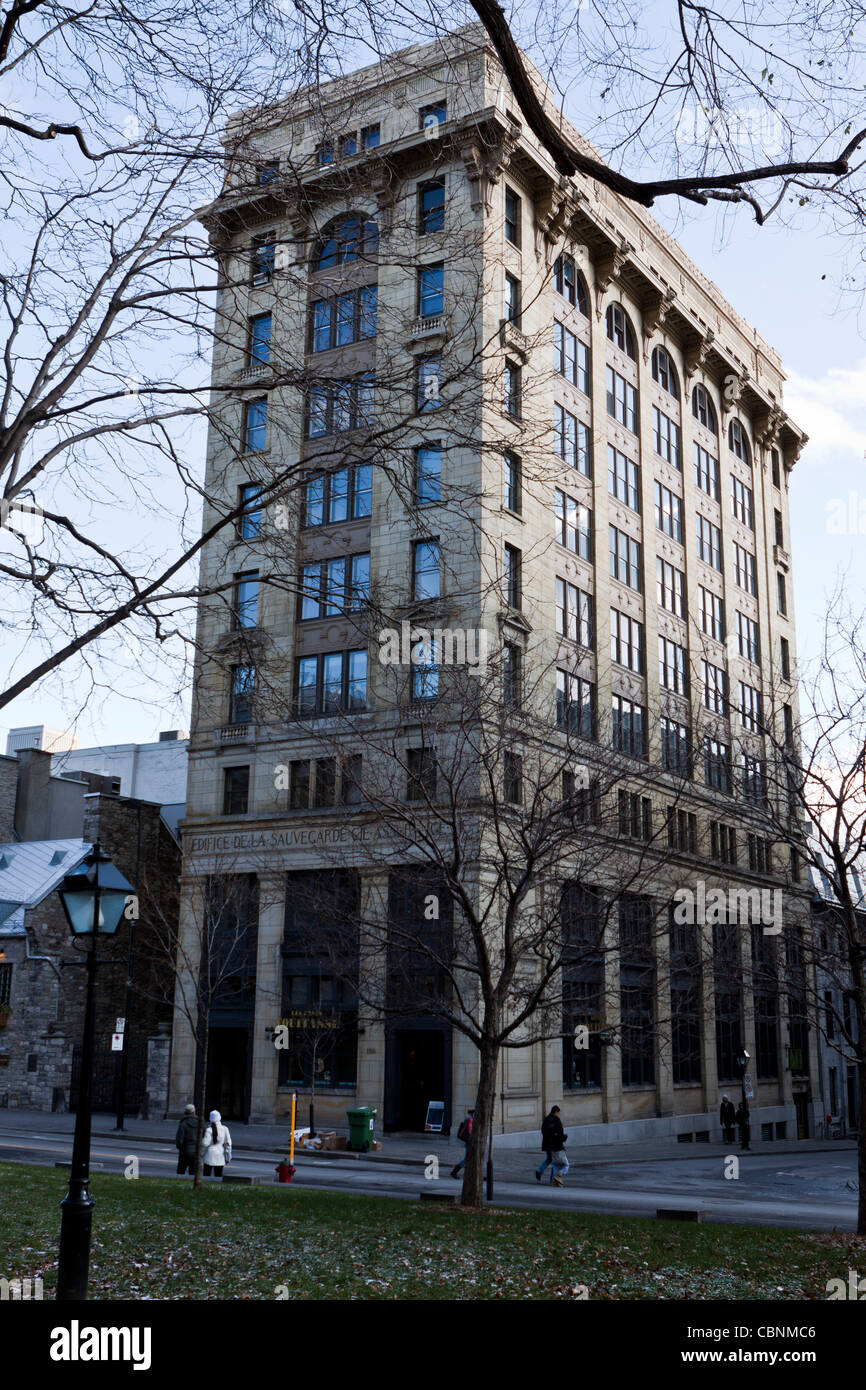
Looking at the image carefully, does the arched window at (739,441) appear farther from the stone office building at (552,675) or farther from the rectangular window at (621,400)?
the rectangular window at (621,400)

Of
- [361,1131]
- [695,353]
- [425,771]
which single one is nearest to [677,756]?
[425,771]

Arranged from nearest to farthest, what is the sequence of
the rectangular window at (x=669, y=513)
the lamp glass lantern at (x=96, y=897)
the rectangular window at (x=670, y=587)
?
the lamp glass lantern at (x=96, y=897) → the rectangular window at (x=670, y=587) → the rectangular window at (x=669, y=513)

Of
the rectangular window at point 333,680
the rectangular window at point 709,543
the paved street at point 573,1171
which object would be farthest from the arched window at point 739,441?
the paved street at point 573,1171

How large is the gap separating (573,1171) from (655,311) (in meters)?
36.8

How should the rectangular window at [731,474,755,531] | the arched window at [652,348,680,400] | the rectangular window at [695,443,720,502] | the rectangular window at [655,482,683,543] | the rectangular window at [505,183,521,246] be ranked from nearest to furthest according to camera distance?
1. the rectangular window at [505,183,521,246]
2. the rectangular window at [655,482,683,543]
3. the arched window at [652,348,680,400]
4. the rectangular window at [695,443,720,502]
5. the rectangular window at [731,474,755,531]

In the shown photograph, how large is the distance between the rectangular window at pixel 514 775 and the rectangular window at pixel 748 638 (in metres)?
39.0

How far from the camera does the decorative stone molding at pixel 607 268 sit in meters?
48.5

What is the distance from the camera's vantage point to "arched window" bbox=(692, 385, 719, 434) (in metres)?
59.6

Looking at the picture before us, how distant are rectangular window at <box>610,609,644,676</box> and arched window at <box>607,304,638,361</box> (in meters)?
11.8

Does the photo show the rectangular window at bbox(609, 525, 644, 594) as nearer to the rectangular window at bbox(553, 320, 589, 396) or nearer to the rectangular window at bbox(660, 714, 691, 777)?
the rectangular window at bbox(553, 320, 589, 396)

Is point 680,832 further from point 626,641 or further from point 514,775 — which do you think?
point 626,641

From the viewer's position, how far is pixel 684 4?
724 cm

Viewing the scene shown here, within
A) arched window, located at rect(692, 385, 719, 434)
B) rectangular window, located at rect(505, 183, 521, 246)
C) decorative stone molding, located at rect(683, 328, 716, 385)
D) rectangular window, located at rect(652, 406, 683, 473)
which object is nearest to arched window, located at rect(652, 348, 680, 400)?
decorative stone molding, located at rect(683, 328, 716, 385)
